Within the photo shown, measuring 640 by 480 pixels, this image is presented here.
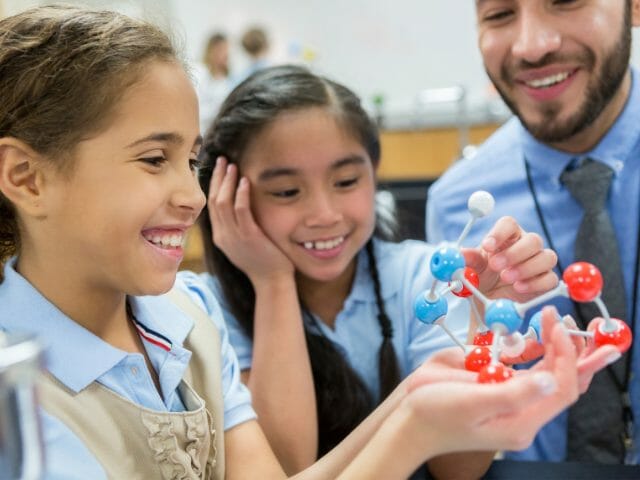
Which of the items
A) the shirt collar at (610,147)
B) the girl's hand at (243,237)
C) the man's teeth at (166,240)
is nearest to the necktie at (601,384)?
the shirt collar at (610,147)

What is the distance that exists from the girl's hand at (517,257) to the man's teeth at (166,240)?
381 millimetres

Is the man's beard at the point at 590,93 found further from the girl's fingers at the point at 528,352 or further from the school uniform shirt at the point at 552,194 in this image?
the girl's fingers at the point at 528,352

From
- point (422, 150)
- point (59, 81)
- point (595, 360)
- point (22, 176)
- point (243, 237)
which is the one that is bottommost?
point (422, 150)

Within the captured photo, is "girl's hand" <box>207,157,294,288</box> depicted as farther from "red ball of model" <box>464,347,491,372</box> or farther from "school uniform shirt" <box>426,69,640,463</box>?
"red ball of model" <box>464,347,491,372</box>

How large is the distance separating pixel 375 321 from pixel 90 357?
670 mm

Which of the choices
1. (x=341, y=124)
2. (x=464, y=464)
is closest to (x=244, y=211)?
(x=341, y=124)

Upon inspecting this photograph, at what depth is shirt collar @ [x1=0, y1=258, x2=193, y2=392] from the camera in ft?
2.71

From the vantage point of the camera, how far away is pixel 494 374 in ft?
2.13

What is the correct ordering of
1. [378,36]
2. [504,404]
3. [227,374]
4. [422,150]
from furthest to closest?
1. [378,36]
2. [422,150]
3. [227,374]
4. [504,404]

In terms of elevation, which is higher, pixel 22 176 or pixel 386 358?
pixel 22 176

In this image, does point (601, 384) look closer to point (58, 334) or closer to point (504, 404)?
point (504, 404)

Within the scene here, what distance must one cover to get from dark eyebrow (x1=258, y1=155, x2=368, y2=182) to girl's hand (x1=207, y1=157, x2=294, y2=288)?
0.04 meters

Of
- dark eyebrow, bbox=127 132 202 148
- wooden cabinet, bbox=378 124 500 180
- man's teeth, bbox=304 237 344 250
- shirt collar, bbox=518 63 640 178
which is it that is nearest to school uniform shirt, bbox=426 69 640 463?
shirt collar, bbox=518 63 640 178

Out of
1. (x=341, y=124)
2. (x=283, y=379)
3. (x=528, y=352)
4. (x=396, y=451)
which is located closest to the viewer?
(x=396, y=451)
